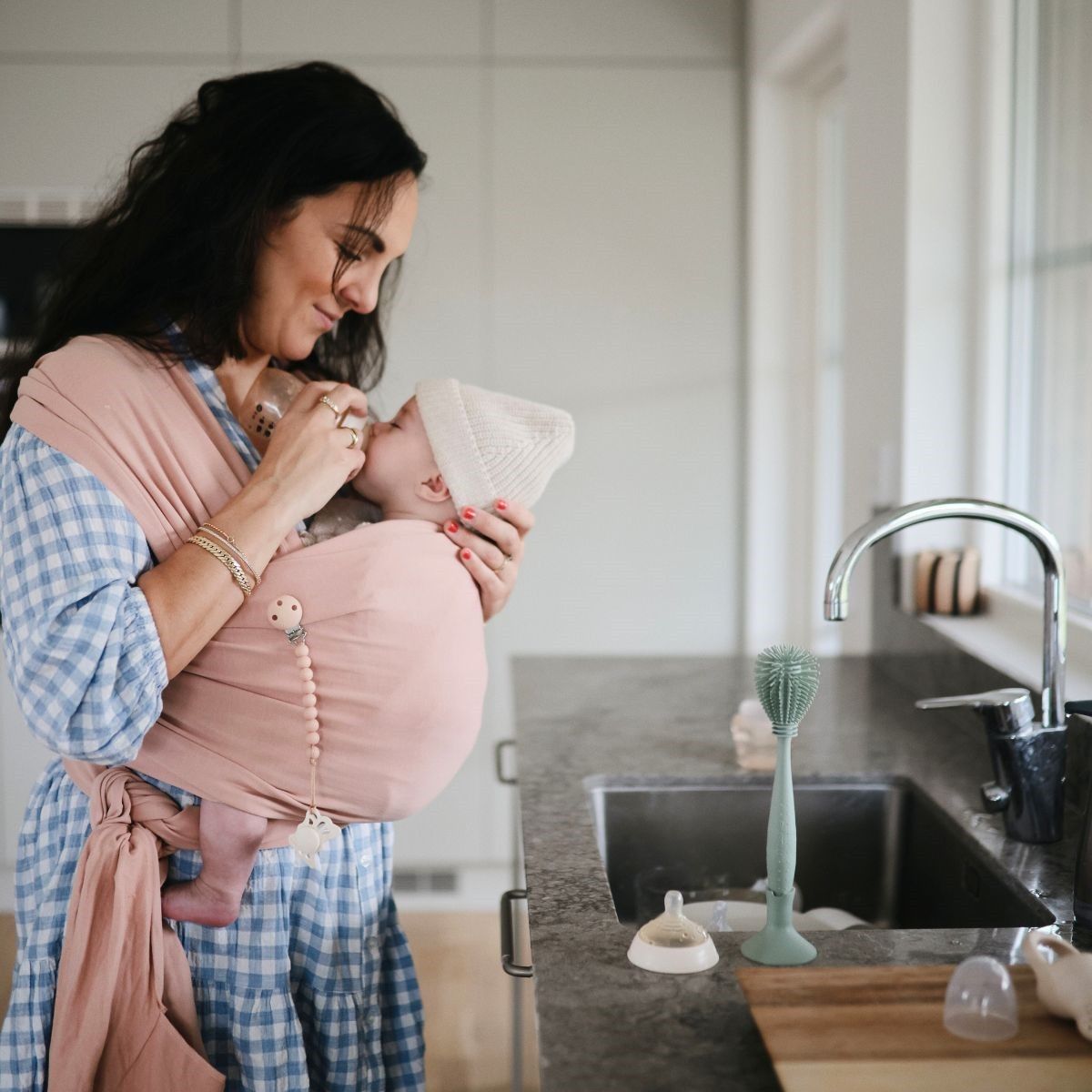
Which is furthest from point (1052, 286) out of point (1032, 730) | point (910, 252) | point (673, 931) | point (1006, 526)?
point (673, 931)

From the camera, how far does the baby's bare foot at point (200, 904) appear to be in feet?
4.02

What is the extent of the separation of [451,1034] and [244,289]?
2.01 m

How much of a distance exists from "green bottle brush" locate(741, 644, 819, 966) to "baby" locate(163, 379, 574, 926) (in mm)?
475

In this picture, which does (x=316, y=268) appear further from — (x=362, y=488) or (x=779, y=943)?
(x=779, y=943)

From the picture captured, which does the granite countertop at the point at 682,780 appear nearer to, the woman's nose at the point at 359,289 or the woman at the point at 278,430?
the woman at the point at 278,430

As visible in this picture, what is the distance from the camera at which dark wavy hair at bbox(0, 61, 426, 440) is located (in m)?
1.29

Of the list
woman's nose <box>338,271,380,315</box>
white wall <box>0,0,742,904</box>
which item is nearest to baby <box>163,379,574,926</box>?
woman's nose <box>338,271,380,315</box>

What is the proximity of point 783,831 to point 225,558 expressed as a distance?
1.89ft

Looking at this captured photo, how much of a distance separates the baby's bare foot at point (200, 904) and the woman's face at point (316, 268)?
1.96ft

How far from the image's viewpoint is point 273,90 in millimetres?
1320

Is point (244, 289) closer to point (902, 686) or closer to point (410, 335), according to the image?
point (902, 686)

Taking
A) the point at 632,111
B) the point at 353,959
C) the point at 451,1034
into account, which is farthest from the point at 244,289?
the point at 632,111

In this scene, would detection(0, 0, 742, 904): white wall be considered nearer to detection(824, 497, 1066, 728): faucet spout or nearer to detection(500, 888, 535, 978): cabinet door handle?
detection(500, 888, 535, 978): cabinet door handle

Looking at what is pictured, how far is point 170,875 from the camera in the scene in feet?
4.18
